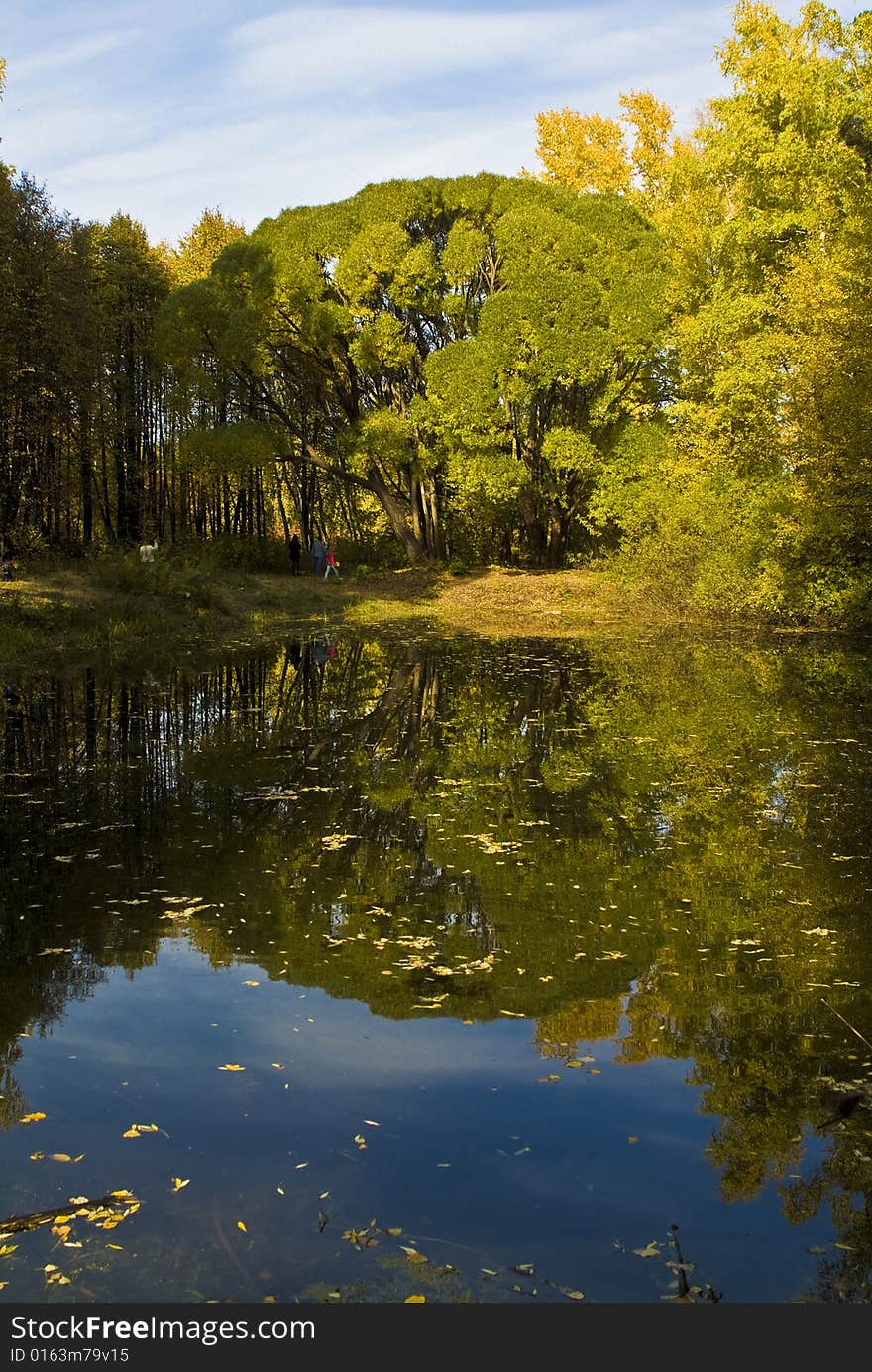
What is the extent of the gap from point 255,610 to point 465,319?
533 inches

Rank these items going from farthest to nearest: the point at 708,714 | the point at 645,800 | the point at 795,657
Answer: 1. the point at 795,657
2. the point at 708,714
3. the point at 645,800

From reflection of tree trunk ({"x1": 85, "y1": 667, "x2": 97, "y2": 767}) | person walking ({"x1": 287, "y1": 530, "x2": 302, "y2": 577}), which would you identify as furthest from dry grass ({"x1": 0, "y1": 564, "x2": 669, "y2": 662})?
reflection of tree trunk ({"x1": 85, "y1": 667, "x2": 97, "y2": 767})

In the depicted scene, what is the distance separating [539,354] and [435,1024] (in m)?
31.3

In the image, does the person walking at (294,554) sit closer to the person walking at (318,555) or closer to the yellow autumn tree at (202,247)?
the person walking at (318,555)

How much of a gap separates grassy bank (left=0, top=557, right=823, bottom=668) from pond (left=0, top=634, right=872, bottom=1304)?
9987 millimetres

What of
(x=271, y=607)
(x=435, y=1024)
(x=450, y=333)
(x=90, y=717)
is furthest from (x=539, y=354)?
A: (x=435, y=1024)

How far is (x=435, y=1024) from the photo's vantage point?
6266 mm

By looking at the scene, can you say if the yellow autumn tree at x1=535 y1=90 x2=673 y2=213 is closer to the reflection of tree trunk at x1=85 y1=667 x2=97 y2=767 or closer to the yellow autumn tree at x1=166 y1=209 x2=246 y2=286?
the yellow autumn tree at x1=166 y1=209 x2=246 y2=286

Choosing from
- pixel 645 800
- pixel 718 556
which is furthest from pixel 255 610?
pixel 645 800

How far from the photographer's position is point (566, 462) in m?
35.1

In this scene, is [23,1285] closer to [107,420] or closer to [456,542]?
[107,420]

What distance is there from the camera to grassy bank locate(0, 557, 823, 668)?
22.8 metres

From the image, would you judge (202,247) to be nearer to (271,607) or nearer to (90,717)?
(271,607)

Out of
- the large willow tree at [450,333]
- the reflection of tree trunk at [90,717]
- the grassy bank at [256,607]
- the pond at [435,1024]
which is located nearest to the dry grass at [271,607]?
the grassy bank at [256,607]
